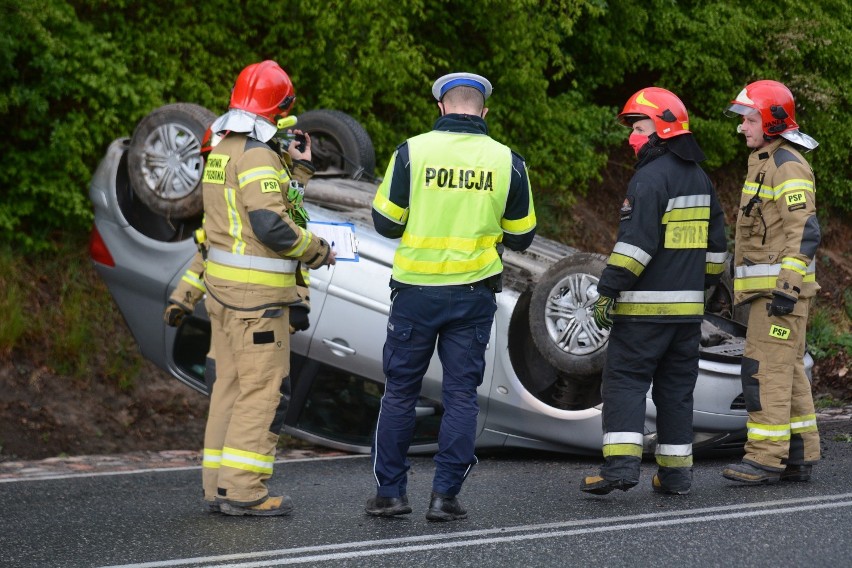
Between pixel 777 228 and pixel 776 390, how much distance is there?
82cm

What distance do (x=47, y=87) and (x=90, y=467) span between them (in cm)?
288

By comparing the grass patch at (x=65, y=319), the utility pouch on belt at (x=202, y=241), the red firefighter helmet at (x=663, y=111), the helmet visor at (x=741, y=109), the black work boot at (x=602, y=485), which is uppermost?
the helmet visor at (x=741, y=109)

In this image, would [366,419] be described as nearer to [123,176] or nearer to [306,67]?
[123,176]

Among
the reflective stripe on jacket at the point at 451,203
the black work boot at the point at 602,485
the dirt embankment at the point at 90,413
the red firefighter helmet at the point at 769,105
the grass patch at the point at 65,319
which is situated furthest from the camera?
the grass patch at the point at 65,319

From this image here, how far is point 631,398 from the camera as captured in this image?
566 cm

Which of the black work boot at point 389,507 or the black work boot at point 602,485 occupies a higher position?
the black work boot at point 602,485

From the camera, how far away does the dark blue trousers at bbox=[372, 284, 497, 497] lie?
5.18 meters

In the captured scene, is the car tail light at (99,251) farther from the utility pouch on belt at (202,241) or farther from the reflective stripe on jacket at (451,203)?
the reflective stripe on jacket at (451,203)

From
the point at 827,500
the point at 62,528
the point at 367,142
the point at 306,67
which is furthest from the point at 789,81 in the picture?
the point at 62,528

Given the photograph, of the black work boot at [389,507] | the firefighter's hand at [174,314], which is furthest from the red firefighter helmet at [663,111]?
the firefighter's hand at [174,314]

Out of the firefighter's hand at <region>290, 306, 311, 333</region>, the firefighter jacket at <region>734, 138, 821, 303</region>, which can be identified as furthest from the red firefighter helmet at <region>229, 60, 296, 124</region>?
the firefighter jacket at <region>734, 138, 821, 303</region>

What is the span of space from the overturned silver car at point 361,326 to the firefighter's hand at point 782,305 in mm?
612

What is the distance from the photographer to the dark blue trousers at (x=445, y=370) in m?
5.18

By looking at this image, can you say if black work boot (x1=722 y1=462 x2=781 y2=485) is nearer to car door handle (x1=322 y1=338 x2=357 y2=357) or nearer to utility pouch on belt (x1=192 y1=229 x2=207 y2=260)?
car door handle (x1=322 y1=338 x2=357 y2=357)
